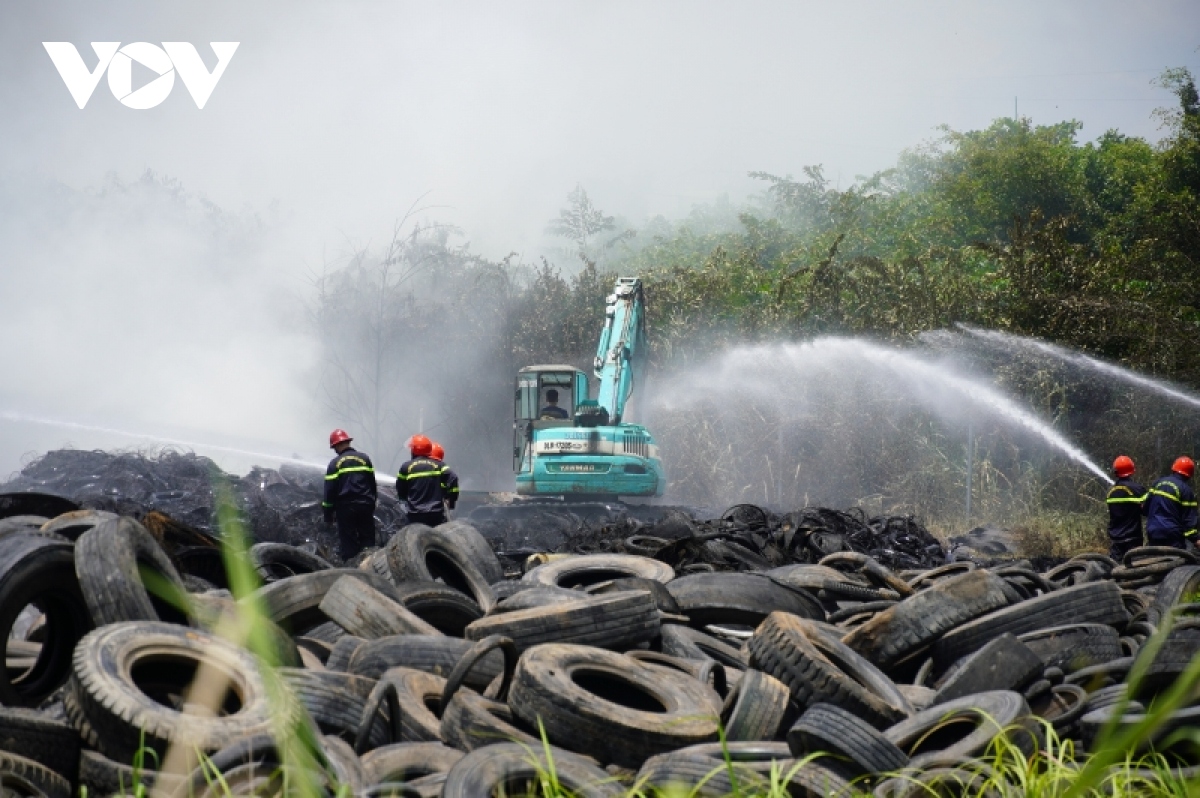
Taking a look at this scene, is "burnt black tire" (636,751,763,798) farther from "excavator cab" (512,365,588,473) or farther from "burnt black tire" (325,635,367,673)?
"excavator cab" (512,365,588,473)

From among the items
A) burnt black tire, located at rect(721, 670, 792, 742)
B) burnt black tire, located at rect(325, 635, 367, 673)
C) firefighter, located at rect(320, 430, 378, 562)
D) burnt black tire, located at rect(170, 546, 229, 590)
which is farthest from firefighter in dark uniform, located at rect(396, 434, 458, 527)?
burnt black tire, located at rect(721, 670, 792, 742)

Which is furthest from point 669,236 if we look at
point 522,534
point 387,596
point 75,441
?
point 387,596

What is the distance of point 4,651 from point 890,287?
26.1m

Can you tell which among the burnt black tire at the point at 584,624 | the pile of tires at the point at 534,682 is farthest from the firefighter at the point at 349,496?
the burnt black tire at the point at 584,624

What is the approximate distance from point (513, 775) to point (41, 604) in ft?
10.2

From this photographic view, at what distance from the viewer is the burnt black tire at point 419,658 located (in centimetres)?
637

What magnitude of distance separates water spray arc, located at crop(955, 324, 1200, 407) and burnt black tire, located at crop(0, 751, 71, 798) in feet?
72.6

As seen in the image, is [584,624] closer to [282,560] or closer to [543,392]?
[282,560]

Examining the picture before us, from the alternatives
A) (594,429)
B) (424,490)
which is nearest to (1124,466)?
(424,490)

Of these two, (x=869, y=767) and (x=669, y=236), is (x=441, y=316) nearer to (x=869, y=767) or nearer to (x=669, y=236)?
(x=869, y=767)

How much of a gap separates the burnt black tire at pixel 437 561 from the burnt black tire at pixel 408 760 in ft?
12.1

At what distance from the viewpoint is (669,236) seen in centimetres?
8981

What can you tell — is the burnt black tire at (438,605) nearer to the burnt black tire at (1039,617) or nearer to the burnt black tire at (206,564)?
the burnt black tire at (206,564)

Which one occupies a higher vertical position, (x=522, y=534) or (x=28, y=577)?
(x=28, y=577)
